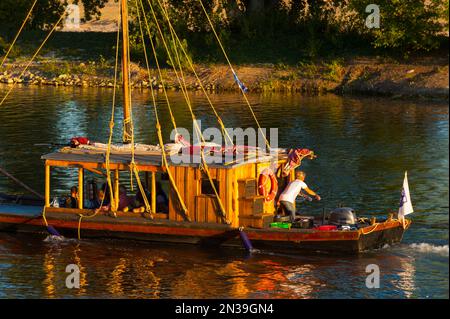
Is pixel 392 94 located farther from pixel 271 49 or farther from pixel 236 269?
pixel 236 269

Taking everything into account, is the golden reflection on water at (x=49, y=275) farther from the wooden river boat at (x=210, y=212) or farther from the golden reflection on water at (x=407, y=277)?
the golden reflection on water at (x=407, y=277)

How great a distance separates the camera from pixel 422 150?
50344mm

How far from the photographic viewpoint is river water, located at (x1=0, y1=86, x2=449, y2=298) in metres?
32.5

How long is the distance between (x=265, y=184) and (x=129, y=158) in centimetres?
398

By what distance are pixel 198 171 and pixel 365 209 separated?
289 inches

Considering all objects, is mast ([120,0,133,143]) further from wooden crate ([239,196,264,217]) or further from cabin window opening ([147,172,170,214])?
wooden crate ([239,196,264,217])

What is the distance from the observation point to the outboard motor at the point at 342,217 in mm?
35094

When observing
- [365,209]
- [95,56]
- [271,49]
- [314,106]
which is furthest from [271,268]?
[95,56]

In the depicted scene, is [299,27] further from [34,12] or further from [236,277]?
[236,277]

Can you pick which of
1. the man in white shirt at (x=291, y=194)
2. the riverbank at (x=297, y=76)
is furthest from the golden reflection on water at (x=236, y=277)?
the riverbank at (x=297, y=76)

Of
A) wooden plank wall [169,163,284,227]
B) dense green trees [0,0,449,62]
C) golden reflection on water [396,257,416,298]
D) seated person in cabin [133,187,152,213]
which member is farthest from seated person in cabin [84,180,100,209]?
dense green trees [0,0,449,62]

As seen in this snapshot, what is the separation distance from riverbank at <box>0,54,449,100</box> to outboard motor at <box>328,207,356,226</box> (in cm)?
3156

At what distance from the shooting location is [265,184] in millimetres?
35594

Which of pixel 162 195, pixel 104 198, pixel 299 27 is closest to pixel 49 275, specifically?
pixel 104 198
